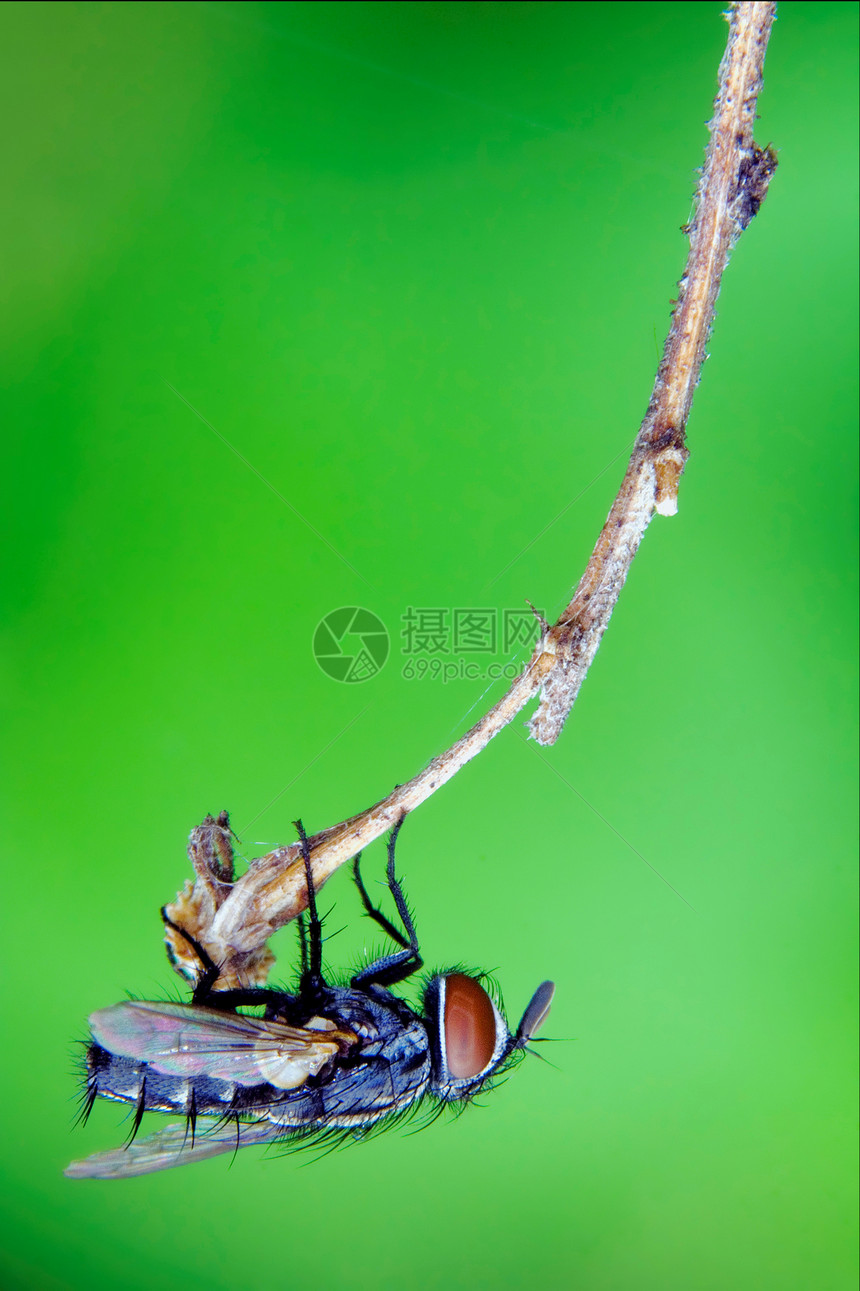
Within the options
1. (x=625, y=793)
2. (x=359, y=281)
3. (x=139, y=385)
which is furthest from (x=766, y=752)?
(x=139, y=385)

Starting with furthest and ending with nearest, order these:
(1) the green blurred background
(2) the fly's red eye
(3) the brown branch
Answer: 1. (1) the green blurred background
2. (2) the fly's red eye
3. (3) the brown branch

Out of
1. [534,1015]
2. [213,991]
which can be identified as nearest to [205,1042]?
[213,991]

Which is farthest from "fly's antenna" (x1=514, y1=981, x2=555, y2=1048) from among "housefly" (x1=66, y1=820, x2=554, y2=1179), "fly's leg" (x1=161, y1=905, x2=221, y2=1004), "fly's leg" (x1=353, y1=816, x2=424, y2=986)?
"fly's leg" (x1=161, y1=905, x2=221, y2=1004)

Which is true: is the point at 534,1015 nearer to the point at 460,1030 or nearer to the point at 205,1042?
the point at 460,1030

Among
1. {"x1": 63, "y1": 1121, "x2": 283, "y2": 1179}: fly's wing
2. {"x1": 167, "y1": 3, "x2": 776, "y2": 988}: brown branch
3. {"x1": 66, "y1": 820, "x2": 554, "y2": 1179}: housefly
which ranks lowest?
{"x1": 63, "y1": 1121, "x2": 283, "y2": 1179}: fly's wing

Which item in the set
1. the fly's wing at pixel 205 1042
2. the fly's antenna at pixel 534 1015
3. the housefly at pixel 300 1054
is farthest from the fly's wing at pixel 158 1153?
the fly's antenna at pixel 534 1015

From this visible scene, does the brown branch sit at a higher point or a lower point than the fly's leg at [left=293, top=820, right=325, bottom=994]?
higher

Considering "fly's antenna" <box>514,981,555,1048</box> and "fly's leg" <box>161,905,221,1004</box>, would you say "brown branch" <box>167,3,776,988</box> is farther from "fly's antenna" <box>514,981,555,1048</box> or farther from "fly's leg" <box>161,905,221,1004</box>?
"fly's antenna" <box>514,981,555,1048</box>
